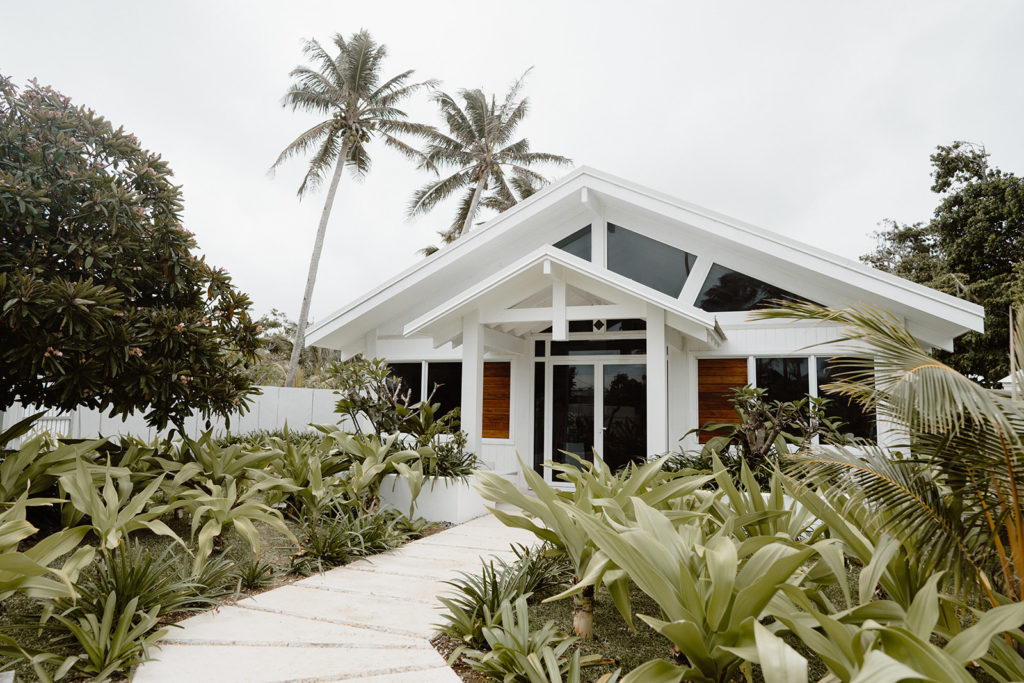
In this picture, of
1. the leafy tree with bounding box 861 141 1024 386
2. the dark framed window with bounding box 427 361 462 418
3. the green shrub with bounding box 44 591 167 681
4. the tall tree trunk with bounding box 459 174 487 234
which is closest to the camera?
the green shrub with bounding box 44 591 167 681

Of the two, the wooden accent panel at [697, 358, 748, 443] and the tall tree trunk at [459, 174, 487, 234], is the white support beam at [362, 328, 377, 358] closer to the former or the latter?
the wooden accent panel at [697, 358, 748, 443]

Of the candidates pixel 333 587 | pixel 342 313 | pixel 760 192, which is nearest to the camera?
pixel 333 587

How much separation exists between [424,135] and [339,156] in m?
3.47

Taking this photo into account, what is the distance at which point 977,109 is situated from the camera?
20.9 meters

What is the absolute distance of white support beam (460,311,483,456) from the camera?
26.8 ft

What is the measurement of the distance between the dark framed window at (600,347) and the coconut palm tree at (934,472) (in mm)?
6044

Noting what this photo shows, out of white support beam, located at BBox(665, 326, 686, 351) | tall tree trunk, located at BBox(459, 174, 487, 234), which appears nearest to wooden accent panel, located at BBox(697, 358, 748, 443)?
white support beam, located at BBox(665, 326, 686, 351)

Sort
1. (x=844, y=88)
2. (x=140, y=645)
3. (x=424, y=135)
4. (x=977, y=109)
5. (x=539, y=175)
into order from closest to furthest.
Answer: (x=140, y=645)
(x=844, y=88)
(x=977, y=109)
(x=424, y=135)
(x=539, y=175)

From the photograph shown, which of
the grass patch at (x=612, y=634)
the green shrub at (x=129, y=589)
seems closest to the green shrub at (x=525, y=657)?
the grass patch at (x=612, y=634)

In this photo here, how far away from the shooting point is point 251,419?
1496 cm

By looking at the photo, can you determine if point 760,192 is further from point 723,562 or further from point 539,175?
point 723,562

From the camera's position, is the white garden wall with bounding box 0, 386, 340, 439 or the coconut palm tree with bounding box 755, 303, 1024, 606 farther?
the white garden wall with bounding box 0, 386, 340, 439

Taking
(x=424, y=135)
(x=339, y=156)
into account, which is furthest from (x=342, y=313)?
(x=424, y=135)

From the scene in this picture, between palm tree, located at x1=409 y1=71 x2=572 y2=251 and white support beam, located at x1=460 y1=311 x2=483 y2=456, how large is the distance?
16153 mm
